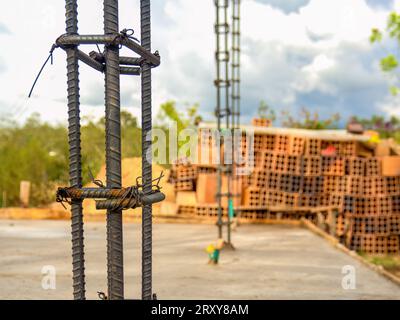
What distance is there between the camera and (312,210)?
788 inches

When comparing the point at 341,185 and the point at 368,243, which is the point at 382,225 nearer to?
the point at 368,243

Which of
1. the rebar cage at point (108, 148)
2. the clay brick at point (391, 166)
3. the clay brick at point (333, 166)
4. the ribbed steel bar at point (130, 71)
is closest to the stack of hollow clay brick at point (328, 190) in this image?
the clay brick at point (333, 166)

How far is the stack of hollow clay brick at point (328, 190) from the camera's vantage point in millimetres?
20906

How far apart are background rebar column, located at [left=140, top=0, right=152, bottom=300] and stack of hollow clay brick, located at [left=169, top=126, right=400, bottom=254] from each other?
1830cm

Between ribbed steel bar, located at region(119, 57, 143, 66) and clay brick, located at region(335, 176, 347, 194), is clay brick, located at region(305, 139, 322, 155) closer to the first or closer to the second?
clay brick, located at region(335, 176, 347, 194)

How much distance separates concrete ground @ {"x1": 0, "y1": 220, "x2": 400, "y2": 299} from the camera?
8242mm

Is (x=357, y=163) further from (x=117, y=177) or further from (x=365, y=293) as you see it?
(x=117, y=177)

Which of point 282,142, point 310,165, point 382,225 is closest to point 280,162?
point 282,142

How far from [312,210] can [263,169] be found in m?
2.34

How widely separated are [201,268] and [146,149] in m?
8.29

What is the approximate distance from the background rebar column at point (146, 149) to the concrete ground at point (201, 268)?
551 cm
